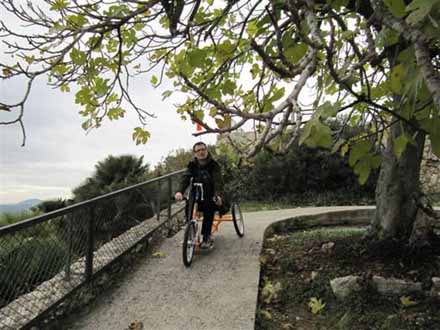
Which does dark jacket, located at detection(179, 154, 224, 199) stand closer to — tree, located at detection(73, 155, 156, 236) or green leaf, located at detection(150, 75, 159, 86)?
tree, located at detection(73, 155, 156, 236)

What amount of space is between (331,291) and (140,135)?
2.58 metres

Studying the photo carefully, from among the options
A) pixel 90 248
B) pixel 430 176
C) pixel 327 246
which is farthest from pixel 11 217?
pixel 430 176

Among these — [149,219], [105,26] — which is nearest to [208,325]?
[105,26]

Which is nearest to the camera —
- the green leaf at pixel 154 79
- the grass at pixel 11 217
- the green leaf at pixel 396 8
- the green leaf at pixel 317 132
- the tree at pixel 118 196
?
the green leaf at pixel 317 132

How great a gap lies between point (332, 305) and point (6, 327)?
2951mm

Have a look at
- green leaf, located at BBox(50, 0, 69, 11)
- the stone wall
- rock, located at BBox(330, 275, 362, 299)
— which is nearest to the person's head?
rock, located at BBox(330, 275, 362, 299)

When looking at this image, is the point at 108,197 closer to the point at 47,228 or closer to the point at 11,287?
the point at 47,228

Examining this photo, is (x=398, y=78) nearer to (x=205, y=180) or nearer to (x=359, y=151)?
(x=359, y=151)

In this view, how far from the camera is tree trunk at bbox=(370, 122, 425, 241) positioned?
17.6 feet

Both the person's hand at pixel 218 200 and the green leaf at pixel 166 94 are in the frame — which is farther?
the person's hand at pixel 218 200

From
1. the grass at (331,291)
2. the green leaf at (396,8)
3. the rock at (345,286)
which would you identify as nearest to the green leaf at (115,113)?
the grass at (331,291)

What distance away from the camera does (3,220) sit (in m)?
6.50

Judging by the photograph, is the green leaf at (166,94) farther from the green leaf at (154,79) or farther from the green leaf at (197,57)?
the green leaf at (154,79)

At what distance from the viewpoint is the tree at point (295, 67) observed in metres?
1.80
